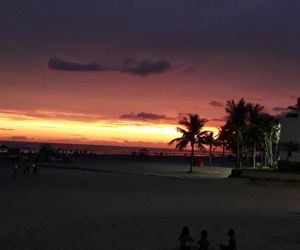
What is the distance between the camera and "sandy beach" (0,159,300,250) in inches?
533

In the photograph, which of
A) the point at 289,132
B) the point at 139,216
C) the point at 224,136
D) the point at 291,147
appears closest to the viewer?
the point at 139,216

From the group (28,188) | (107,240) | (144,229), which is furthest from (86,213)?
(28,188)

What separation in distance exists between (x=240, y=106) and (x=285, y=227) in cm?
4023

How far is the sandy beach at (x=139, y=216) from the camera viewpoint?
1353 centimetres

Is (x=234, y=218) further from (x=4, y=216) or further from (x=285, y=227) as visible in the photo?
(x=4, y=216)

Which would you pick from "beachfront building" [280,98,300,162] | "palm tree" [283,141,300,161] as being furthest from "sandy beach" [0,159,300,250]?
"beachfront building" [280,98,300,162]

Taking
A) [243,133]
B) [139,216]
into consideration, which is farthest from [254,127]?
[139,216]

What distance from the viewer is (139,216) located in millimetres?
17766

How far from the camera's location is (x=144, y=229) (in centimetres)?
1528

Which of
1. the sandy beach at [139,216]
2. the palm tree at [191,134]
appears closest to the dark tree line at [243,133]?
the palm tree at [191,134]

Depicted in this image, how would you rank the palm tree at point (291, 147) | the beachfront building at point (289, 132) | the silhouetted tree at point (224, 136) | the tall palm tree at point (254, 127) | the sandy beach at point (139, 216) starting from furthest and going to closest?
the silhouetted tree at point (224, 136), the tall palm tree at point (254, 127), the beachfront building at point (289, 132), the palm tree at point (291, 147), the sandy beach at point (139, 216)

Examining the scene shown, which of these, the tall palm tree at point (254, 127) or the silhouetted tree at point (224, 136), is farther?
the silhouetted tree at point (224, 136)

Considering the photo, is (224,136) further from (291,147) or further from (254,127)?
(291,147)

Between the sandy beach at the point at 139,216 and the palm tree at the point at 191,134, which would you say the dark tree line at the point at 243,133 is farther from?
the sandy beach at the point at 139,216
